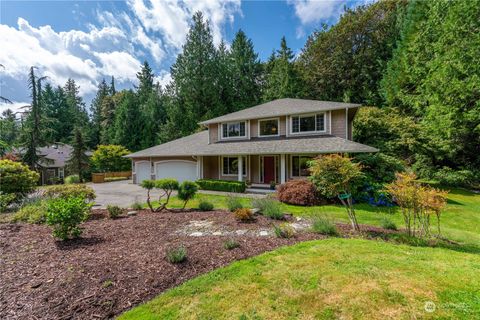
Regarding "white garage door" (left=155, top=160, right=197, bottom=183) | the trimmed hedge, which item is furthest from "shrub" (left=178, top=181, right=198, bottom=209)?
"white garage door" (left=155, top=160, right=197, bottom=183)

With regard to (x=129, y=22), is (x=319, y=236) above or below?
below

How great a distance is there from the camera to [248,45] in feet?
119

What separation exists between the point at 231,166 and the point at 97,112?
152ft

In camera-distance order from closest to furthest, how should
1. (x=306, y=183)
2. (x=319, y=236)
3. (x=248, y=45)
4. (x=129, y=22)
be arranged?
1. (x=319, y=236)
2. (x=306, y=183)
3. (x=129, y=22)
4. (x=248, y=45)

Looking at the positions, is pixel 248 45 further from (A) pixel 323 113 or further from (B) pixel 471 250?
(B) pixel 471 250

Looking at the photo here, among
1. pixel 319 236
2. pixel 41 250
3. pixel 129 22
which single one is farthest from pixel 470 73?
pixel 41 250

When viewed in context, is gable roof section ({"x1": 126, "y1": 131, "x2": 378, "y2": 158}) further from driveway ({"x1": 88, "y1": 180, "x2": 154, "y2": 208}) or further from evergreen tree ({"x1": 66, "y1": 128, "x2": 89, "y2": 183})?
evergreen tree ({"x1": 66, "y1": 128, "x2": 89, "y2": 183})

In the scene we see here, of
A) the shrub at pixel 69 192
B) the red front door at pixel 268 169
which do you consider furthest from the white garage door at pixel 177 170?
Result: the shrub at pixel 69 192

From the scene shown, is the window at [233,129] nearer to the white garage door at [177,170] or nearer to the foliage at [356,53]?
the white garage door at [177,170]

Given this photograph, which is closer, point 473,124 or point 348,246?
point 348,246

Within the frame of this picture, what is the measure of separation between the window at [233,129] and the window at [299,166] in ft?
16.2

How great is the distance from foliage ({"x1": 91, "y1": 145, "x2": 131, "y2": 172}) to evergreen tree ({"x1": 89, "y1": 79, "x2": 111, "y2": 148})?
43.3ft

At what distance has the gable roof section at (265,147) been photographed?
1356 cm

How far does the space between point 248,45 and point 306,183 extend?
3116cm
